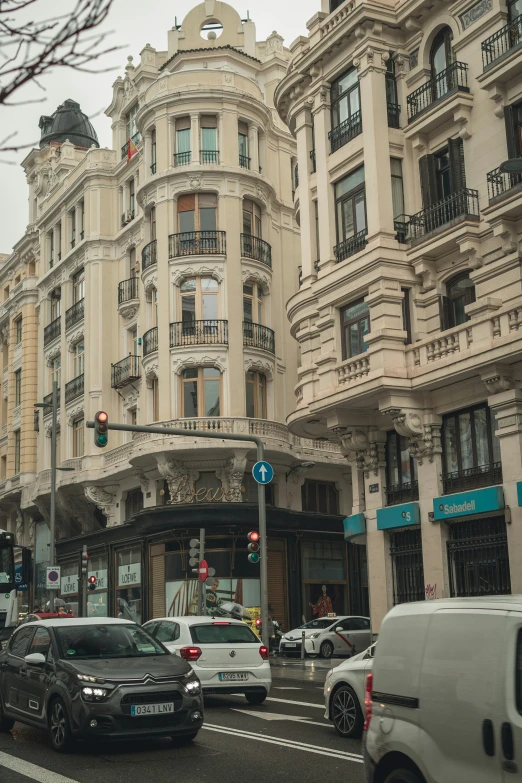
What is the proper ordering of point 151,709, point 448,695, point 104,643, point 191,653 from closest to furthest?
point 448,695, point 151,709, point 104,643, point 191,653

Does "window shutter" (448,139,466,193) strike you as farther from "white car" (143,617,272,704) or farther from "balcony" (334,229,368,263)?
"white car" (143,617,272,704)

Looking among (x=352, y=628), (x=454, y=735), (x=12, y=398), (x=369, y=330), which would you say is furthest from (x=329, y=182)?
(x=12, y=398)

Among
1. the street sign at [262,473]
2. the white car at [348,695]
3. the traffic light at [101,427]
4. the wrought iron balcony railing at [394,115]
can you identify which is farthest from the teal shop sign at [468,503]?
the white car at [348,695]

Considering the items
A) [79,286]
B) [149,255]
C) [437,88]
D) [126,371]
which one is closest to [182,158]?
[149,255]

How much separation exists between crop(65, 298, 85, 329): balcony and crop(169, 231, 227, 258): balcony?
27.6 ft

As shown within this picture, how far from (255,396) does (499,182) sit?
60.8 ft

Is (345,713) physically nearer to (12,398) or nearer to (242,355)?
(242,355)

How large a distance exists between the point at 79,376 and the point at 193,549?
1943 centimetres

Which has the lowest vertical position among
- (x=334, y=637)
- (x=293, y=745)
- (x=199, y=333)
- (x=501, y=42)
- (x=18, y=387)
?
(x=293, y=745)

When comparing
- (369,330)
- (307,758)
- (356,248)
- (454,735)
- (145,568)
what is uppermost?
(356,248)

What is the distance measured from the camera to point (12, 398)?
55500 mm

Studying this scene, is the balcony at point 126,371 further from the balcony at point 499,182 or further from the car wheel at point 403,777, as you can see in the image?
the car wheel at point 403,777

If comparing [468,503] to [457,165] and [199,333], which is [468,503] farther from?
[199,333]

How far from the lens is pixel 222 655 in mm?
16375
